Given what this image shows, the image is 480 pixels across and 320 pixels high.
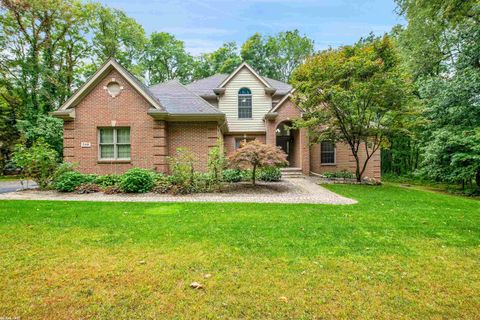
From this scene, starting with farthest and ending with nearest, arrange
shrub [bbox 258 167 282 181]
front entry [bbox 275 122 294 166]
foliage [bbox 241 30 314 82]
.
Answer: foliage [bbox 241 30 314 82] → front entry [bbox 275 122 294 166] → shrub [bbox 258 167 282 181]

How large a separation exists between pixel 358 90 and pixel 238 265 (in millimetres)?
11542

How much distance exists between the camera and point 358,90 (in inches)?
471

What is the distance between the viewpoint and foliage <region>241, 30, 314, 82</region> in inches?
1364

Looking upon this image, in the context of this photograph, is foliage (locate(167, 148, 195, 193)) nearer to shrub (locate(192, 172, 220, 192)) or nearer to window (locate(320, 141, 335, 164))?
shrub (locate(192, 172, 220, 192))

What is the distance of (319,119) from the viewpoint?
1351 cm

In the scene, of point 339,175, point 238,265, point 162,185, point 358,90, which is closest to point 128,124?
point 162,185

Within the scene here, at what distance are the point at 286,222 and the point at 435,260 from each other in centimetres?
273

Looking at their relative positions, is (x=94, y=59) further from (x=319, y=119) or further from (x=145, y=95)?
(x=319, y=119)

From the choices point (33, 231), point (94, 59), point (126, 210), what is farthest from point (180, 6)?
point (94, 59)

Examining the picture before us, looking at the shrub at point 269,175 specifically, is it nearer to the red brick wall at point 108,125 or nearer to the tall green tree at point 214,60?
the red brick wall at point 108,125

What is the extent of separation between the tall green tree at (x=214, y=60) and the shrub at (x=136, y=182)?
83.8 feet

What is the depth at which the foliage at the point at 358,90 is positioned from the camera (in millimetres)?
11789

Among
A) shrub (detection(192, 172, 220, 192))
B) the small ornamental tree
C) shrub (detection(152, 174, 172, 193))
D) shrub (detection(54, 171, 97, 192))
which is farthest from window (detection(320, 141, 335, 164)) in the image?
shrub (detection(54, 171, 97, 192))

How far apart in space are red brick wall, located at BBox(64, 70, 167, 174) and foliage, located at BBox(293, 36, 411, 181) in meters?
8.45
